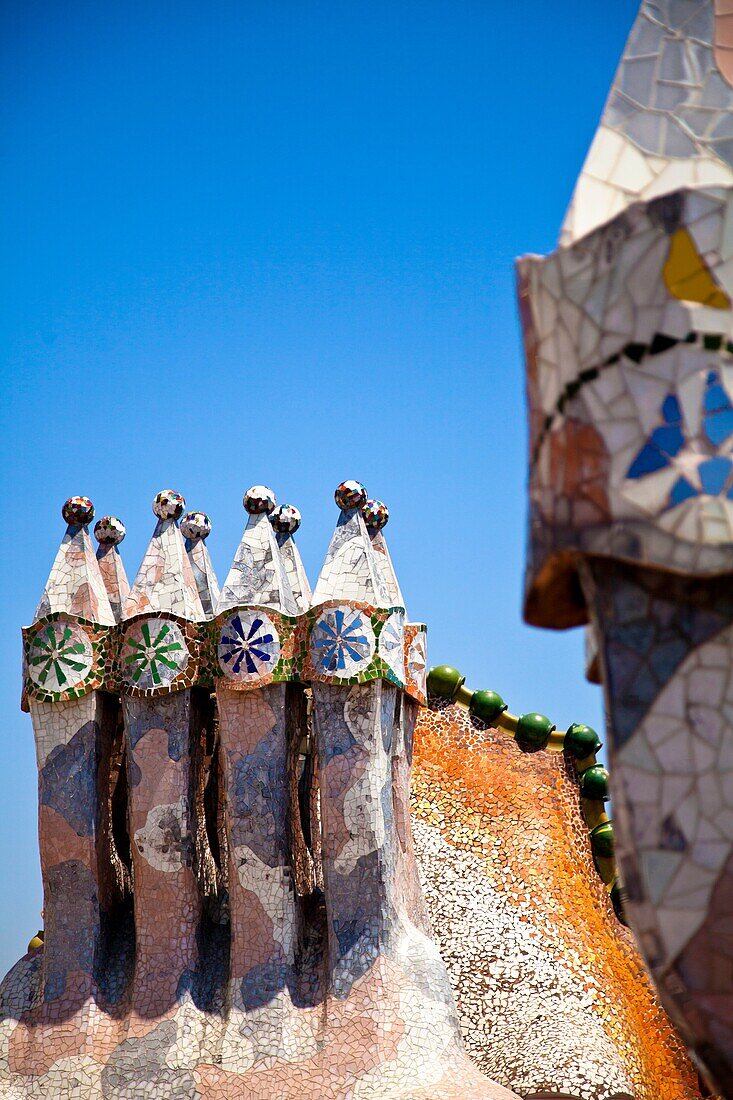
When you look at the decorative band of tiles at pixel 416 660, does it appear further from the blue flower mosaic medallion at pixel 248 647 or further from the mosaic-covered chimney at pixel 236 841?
the blue flower mosaic medallion at pixel 248 647

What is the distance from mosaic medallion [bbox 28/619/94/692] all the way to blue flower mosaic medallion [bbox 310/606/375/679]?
149cm

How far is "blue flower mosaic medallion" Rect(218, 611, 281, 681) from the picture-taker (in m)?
8.02

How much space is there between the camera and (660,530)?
2873 millimetres

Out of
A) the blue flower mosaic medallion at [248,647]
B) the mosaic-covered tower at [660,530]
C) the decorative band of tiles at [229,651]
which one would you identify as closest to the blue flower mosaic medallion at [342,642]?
the decorative band of tiles at [229,651]

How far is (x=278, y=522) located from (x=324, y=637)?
1.27 m

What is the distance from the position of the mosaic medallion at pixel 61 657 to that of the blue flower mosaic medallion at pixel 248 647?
0.92 meters

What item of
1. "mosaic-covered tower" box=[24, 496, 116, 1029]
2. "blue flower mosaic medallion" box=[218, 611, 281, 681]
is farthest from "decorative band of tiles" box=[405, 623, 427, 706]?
"mosaic-covered tower" box=[24, 496, 116, 1029]

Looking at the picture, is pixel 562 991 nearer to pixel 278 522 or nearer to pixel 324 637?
pixel 324 637

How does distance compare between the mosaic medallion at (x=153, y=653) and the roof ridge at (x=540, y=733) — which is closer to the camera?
the mosaic medallion at (x=153, y=653)

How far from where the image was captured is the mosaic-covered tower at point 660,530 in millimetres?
2873

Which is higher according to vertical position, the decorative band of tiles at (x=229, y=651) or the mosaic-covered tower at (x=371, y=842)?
the decorative band of tiles at (x=229, y=651)

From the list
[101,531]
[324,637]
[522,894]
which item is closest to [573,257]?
[324,637]

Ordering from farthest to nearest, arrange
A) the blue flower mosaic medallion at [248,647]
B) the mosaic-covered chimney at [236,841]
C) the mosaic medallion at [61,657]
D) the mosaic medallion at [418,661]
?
the mosaic medallion at [418,661] < the mosaic medallion at [61,657] < the blue flower mosaic medallion at [248,647] < the mosaic-covered chimney at [236,841]

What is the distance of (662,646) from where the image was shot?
300 cm
